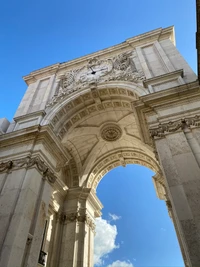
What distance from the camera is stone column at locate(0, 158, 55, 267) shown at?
22.0 ft

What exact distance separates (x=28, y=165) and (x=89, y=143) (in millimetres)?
7813

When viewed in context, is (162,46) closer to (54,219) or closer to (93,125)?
(93,125)

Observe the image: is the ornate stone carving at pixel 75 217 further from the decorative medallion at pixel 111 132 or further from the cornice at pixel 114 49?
the cornice at pixel 114 49

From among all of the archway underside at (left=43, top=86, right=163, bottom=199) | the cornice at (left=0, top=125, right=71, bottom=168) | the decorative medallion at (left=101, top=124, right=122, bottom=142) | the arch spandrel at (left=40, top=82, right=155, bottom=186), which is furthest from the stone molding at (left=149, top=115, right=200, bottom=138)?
the decorative medallion at (left=101, top=124, right=122, bottom=142)

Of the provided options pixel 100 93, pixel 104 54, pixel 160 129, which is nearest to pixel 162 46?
pixel 104 54

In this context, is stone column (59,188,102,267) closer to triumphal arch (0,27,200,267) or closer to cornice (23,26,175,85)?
triumphal arch (0,27,200,267)

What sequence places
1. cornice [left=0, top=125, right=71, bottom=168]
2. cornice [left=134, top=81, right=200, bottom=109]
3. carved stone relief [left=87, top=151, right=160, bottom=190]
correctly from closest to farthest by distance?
cornice [left=134, top=81, right=200, bottom=109] < cornice [left=0, top=125, right=71, bottom=168] < carved stone relief [left=87, top=151, right=160, bottom=190]

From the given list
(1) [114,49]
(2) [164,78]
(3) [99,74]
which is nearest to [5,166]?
(3) [99,74]

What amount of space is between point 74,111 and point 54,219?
7.61m

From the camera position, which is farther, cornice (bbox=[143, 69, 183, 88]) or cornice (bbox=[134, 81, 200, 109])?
cornice (bbox=[143, 69, 183, 88])

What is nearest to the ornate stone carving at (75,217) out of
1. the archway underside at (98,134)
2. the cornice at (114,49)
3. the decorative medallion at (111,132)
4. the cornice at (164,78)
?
the archway underside at (98,134)

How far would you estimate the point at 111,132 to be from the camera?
15852 millimetres

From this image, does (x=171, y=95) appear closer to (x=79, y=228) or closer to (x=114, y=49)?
(x=114, y=49)

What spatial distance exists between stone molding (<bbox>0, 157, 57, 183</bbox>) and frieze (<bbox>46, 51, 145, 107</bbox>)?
14.5ft
